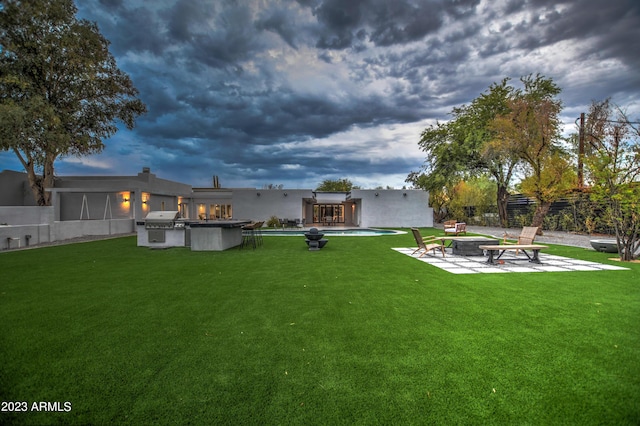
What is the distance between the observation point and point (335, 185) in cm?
6025

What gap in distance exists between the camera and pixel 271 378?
2.40 m

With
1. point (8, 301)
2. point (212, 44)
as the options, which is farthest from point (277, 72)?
point (8, 301)

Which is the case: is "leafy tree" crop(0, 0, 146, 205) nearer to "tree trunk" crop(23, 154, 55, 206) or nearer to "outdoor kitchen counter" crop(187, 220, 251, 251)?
"tree trunk" crop(23, 154, 55, 206)

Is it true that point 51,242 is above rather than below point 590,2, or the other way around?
below

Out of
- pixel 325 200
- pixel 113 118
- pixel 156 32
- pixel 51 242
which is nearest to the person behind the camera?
pixel 51 242

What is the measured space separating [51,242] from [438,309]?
53.3 ft

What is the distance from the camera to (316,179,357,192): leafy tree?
196 ft

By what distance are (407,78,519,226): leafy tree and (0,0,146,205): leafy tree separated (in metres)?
23.3

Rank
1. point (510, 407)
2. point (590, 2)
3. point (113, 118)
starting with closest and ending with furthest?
point (510, 407), point (590, 2), point (113, 118)

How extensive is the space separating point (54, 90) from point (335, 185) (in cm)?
4812

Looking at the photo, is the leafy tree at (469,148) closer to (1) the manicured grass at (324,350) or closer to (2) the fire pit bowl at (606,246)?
(2) the fire pit bowl at (606,246)

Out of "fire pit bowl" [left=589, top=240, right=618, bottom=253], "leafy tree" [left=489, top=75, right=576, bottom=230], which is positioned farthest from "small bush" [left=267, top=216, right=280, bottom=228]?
"fire pit bowl" [left=589, top=240, right=618, bottom=253]

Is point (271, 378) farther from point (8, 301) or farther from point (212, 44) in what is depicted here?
point (212, 44)

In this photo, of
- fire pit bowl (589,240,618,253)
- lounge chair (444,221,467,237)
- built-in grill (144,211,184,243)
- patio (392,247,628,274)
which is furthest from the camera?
lounge chair (444,221,467,237)
